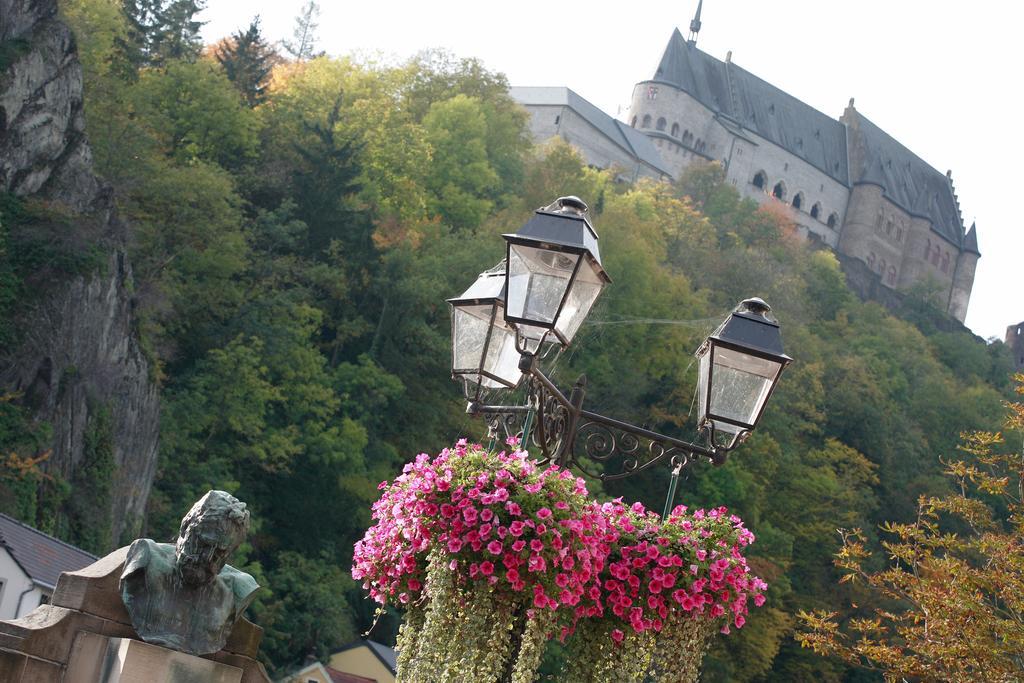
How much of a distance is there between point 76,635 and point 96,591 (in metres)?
0.19

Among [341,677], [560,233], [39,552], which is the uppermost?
[560,233]

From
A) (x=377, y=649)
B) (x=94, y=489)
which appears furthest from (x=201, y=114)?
(x=94, y=489)

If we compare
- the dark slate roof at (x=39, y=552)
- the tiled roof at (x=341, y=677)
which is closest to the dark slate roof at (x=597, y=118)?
the tiled roof at (x=341, y=677)

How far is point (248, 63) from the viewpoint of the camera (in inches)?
2309

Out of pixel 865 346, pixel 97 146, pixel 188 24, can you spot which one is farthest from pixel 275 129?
pixel 865 346

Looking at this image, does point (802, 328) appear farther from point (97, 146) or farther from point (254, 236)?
point (97, 146)

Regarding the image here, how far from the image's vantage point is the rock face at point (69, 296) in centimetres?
3088

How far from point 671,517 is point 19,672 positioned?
3595 mm

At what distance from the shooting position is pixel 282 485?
135 ft

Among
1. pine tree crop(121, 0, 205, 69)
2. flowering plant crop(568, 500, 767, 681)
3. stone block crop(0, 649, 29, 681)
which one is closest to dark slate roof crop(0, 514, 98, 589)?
flowering plant crop(568, 500, 767, 681)

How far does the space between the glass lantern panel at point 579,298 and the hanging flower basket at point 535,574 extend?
0.76 m

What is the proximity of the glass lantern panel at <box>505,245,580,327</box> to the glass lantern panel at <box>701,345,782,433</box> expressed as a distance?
999 mm

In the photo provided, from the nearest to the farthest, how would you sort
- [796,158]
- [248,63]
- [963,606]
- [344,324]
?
[963,606] < [344,324] < [248,63] < [796,158]

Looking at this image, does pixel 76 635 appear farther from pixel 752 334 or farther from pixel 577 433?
pixel 752 334
